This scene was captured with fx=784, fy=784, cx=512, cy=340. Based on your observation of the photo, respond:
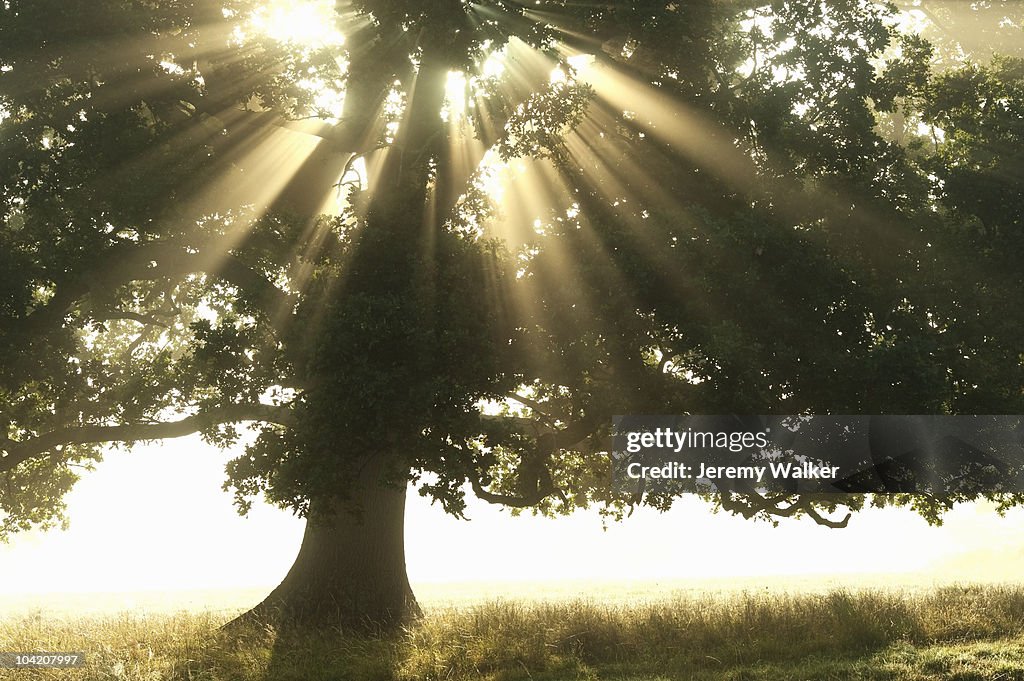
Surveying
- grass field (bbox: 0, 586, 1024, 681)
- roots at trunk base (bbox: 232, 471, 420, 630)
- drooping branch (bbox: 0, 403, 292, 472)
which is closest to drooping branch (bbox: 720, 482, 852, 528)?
grass field (bbox: 0, 586, 1024, 681)

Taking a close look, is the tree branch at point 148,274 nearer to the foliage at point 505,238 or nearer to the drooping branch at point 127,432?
the foliage at point 505,238

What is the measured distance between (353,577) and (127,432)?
6.28m

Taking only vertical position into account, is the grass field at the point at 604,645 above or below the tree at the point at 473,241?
below

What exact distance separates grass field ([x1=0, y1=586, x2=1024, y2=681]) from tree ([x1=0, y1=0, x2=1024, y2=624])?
2372mm

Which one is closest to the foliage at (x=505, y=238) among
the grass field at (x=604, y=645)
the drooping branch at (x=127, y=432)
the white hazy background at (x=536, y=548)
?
the drooping branch at (x=127, y=432)

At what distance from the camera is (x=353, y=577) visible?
1759 cm

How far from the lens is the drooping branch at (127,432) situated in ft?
52.2

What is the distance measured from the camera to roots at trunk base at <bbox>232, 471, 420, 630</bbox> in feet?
55.4

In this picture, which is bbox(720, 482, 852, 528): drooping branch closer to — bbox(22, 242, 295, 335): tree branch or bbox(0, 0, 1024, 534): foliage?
bbox(0, 0, 1024, 534): foliage

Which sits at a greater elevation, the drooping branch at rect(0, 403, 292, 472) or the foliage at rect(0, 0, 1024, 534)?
the foliage at rect(0, 0, 1024, 534)

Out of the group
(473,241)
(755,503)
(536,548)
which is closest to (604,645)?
(755,503)

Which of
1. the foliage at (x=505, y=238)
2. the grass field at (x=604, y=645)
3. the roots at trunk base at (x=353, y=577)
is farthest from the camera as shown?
the roots at trunk base at (x=353, y=577)

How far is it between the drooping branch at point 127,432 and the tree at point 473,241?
0.24ft

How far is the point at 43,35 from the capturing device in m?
15.1
